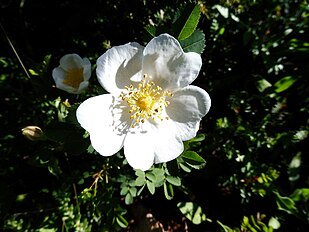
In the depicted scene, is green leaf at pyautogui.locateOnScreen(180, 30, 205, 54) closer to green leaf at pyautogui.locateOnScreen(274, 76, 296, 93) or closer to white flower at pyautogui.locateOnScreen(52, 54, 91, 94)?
white flower at pyautogui.locateOnScreen(52, 54, 91, 94)

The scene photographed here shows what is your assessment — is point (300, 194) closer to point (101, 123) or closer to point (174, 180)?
point (174, 180)

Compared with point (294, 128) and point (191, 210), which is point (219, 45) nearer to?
point (294, 128)

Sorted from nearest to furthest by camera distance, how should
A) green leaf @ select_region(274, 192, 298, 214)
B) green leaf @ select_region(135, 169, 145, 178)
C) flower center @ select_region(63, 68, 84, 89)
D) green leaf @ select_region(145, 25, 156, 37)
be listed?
green leaf @ select_region(145, 25, 156, 37) → green leaf @ select_region(135, 169, 145, 178) → flower center @ select_region(63, 68, 84, 89) → green leaf @ select_region(274, 192, 298, 214)

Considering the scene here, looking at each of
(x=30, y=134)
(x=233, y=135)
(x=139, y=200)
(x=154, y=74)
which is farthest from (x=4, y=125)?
(x=233, y=135)

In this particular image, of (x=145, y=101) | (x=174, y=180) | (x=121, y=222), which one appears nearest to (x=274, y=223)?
(x=174, y=180)

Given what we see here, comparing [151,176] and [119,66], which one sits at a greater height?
[119,66]

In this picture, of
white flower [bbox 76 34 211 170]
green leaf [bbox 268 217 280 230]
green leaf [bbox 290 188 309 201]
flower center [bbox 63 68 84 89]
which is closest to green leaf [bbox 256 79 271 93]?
green leaf [bbox 290 188 309 201]
